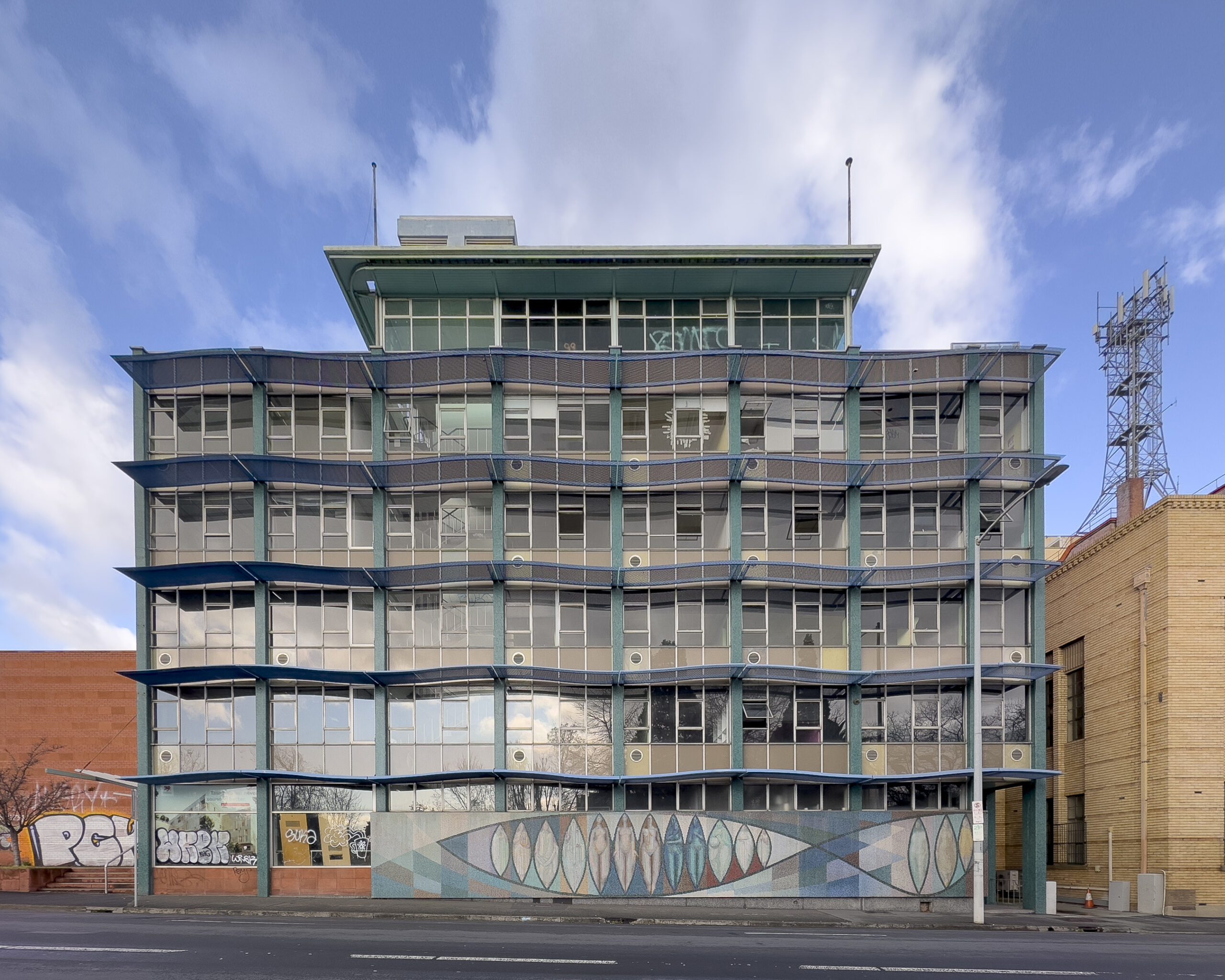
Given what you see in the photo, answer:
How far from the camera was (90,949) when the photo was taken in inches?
645

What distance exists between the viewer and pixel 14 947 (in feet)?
54.2

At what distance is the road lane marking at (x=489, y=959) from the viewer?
15.5 m

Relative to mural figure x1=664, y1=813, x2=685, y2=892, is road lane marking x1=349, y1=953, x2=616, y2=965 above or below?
above

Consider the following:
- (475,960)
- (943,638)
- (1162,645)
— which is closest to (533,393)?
(943,638)

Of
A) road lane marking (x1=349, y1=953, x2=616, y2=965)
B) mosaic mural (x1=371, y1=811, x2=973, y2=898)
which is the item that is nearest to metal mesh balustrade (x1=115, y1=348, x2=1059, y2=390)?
mosaic mural (x1=371, y1=811, x2=973, y2=898)

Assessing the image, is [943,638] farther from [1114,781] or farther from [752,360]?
→ [752,360]

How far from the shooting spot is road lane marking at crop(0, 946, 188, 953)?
16.1m

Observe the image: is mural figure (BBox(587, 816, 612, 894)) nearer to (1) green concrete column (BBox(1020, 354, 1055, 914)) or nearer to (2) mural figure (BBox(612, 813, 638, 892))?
(2) mural figure (BBox(612, 813, 638, 892))

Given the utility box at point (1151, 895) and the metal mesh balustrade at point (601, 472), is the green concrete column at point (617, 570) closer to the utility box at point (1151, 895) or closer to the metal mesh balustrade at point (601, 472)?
the metal mesh balustrade at point (601, 472)

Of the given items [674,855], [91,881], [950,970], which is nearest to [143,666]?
[91,881]

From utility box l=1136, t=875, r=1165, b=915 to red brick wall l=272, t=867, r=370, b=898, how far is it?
24386 millimetres

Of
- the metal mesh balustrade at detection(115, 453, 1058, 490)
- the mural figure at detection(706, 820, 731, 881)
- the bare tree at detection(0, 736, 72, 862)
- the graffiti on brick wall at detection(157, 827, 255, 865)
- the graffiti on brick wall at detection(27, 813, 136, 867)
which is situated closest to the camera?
the mural figure at detection(706, 820, 731, 881)

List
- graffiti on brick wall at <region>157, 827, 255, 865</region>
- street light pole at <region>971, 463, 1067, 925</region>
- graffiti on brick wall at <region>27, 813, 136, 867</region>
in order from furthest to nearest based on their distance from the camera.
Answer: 1. graffiti on brick wall at <region>27, 813, 136, 867</region>
2. graffiti on brick wall at <region>157, 827, 255, 865</region>
3. street light pole at <region>971, 463, 1067, 925</region>

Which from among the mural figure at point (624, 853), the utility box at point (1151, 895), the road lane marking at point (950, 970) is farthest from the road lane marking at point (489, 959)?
the utility box at point (1151, 895)
